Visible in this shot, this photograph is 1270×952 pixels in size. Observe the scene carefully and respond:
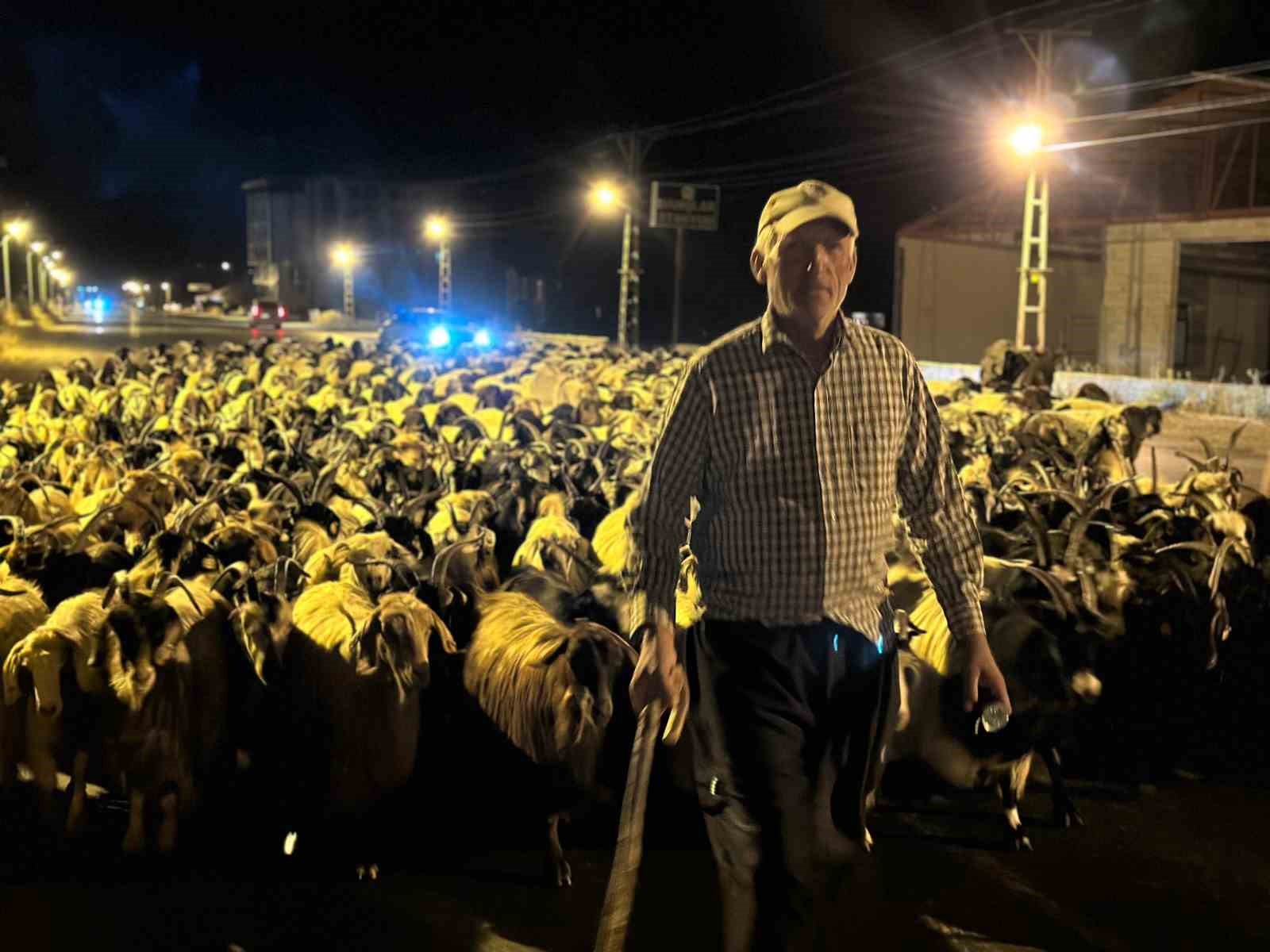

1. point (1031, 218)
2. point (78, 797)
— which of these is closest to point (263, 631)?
point (78, 797)

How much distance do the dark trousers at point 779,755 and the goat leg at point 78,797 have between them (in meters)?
3.56

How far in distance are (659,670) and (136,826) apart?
3.48 metres

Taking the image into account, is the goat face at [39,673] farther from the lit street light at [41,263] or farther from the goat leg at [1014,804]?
the lit street light at [41,263]

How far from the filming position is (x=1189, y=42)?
3062 cm

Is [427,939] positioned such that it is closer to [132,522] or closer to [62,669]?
[62,669]

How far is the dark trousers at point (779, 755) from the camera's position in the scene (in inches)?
125

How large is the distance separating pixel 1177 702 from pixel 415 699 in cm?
418

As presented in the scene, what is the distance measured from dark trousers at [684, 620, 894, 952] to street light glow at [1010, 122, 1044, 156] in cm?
1982

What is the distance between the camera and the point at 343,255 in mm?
84750

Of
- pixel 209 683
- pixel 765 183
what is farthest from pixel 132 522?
pixel 765 183

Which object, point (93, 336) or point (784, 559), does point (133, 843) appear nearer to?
point (784, 559)

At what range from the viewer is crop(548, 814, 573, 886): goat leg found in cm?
558

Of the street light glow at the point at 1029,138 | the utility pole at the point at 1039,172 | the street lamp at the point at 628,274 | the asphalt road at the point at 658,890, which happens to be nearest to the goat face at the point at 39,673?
the asphalt road at the point at 658,890

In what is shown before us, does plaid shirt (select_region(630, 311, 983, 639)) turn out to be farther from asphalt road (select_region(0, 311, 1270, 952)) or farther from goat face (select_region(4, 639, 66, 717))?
goat face (select_region(4, 639, 66, 717))
